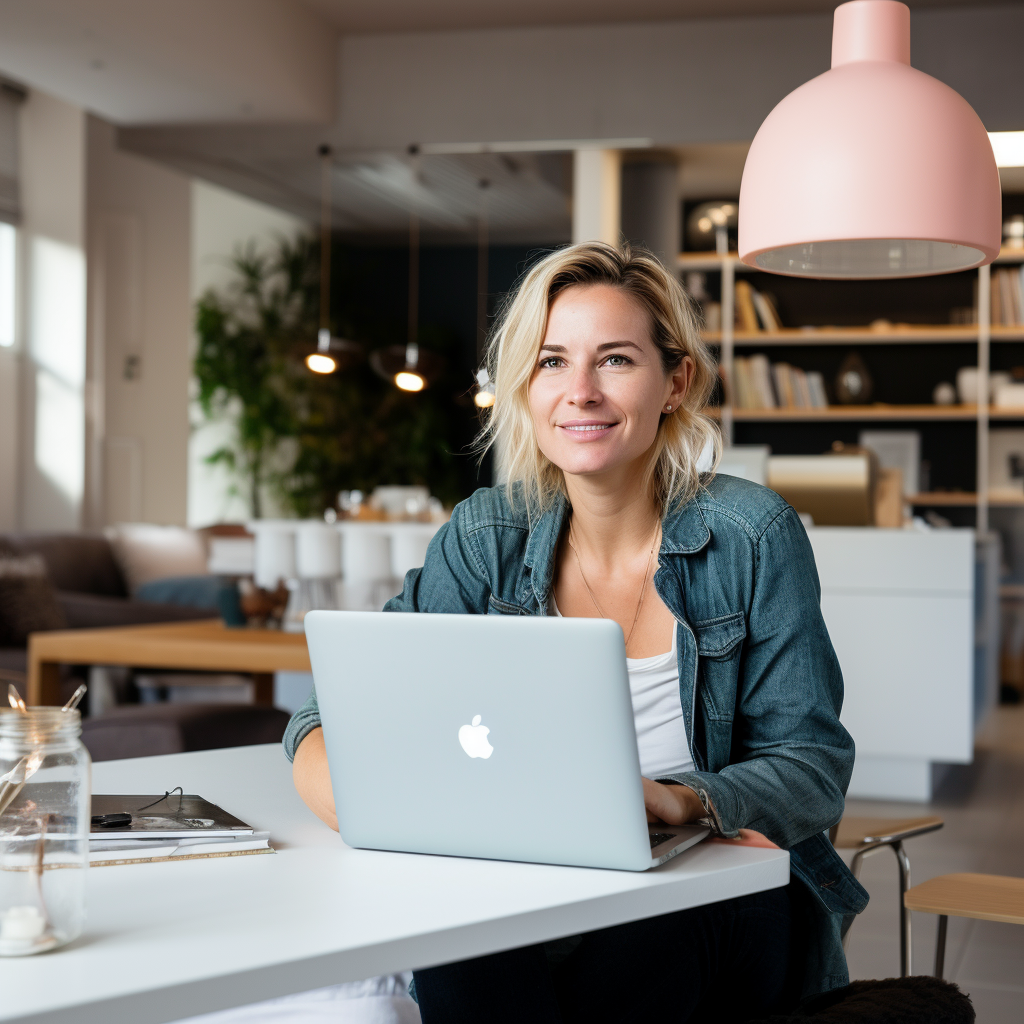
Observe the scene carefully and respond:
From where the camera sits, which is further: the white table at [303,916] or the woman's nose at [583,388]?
the woman's nose at [583,388]

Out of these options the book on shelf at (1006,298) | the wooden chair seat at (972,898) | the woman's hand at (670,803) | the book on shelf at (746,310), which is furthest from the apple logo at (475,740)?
the book on shelf at (1006,298)

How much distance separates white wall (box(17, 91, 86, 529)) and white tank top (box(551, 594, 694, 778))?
24.0ft

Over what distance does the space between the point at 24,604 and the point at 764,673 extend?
454 cm

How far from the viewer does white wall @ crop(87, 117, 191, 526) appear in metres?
8.85

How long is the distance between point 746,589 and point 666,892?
→ 51 centimetres

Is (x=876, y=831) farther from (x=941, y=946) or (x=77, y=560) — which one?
(x=77, y=560)

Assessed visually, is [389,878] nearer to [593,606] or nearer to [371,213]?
[593,606]

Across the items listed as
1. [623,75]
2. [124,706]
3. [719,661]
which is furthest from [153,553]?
[719,661]

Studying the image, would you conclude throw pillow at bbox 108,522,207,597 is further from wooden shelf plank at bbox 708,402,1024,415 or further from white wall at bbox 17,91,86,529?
wooden shelf plank at bbox 708,402,1024,415

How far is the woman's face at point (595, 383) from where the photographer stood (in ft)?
5.05

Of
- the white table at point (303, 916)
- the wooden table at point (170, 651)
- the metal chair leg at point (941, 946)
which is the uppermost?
the white table at point (303, 916)

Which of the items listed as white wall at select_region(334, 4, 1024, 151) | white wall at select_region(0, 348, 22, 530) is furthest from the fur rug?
white wall at select_region(0, 348, 22, 530)

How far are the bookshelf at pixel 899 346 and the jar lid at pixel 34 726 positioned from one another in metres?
6.79

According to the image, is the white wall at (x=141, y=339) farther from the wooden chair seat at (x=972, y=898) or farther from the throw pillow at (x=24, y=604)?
the wooden chair seat at (x=972, y=898)
